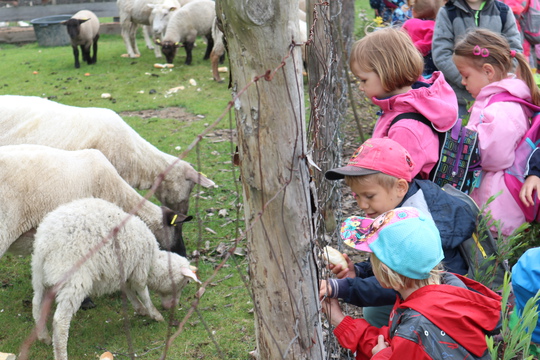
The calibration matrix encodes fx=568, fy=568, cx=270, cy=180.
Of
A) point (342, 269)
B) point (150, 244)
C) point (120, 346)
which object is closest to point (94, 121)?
point (150, 244)

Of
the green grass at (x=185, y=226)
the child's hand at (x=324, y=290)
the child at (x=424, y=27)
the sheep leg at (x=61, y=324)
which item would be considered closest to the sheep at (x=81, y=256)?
the sheep leg at (x=61, y=324)

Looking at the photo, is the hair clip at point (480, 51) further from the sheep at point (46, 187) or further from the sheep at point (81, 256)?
the sheep at point (46, 187)

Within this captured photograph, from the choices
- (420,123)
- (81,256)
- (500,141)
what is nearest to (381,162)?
(420,123)

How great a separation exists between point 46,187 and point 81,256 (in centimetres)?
106

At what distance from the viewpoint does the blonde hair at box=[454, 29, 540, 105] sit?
136 inches

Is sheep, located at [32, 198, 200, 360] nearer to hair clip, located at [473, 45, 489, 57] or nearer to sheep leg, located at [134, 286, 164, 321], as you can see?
sheep leg, located at [134, 286, 164, 321]

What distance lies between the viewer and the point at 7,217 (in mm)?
4168

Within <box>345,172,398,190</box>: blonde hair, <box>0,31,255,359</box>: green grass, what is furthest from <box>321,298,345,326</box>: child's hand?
<box>0,31,255,359</box>: green grass

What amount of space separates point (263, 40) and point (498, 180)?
2.04m

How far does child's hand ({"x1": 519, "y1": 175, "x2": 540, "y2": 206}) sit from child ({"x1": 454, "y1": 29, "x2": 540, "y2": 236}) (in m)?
0.09

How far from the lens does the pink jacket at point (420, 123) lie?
2.91 metres

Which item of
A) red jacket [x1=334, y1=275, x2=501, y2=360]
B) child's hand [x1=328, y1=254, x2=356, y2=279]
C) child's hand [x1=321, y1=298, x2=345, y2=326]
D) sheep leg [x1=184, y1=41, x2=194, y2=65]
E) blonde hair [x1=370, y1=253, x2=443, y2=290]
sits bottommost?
sheep leg [x1=184, y1=41, x2=194, y2=65]

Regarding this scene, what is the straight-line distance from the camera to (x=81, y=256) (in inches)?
140

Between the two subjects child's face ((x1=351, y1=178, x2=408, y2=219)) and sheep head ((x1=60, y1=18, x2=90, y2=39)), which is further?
sheep head ((x1=60, y1=18, x2=90, y2=39))
